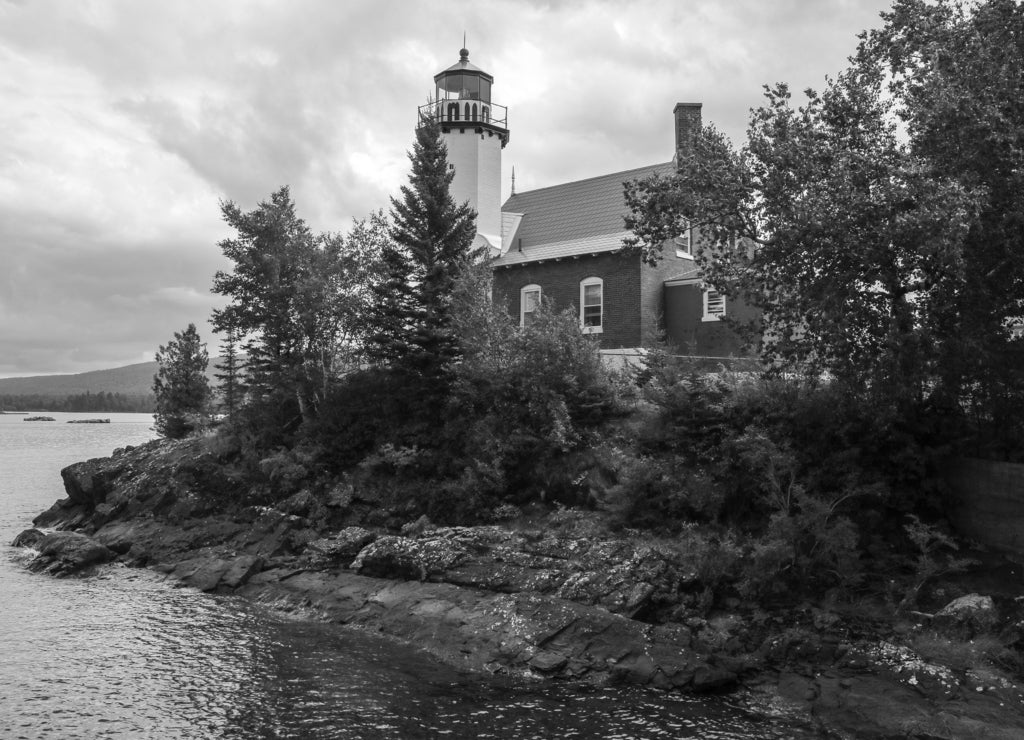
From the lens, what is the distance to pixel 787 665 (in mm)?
12664

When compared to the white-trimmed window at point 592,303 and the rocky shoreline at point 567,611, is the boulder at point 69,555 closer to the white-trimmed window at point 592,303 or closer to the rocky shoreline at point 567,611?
the rocky shoreline at point 567,611

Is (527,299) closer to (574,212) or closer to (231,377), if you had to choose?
(574,212)

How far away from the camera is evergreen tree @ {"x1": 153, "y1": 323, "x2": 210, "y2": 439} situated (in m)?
51.5

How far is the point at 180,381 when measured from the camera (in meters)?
52.7

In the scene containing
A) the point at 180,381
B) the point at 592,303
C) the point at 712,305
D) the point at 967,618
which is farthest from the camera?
the point at 180,381

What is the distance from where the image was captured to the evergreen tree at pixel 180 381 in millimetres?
51500

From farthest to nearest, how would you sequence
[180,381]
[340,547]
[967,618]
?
[180,381]
[340,547]
[967,618]

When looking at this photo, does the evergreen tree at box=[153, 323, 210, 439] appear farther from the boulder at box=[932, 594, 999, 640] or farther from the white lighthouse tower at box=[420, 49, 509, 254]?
the boulder at box=[932, 594, 999, 640]

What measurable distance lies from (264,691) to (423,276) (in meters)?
16.5

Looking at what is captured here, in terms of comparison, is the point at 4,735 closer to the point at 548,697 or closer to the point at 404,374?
the point at 548,697

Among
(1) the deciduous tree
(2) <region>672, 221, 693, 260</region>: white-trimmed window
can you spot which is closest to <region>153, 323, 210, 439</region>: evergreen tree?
(1) the deciduous tree

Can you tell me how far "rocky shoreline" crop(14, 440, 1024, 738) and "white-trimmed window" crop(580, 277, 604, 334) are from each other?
49.6 ft

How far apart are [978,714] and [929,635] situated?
2.17 m

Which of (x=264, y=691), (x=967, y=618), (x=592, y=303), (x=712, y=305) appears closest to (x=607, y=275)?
(x=592, y=303)
